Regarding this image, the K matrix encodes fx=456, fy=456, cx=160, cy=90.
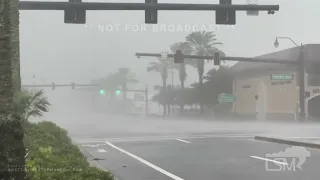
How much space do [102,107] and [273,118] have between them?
102 meters

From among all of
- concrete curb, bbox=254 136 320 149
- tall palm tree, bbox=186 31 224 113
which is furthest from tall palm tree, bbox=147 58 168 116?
concrete curb, bbox=254 136 320 149

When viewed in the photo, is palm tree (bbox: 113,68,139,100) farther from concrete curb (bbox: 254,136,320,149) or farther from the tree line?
concrete curb (bbox: 254,136,320,149)

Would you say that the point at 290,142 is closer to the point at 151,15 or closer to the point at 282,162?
the point at 282,162

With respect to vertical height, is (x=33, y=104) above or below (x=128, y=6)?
below

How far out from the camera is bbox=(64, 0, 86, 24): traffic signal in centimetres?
1944

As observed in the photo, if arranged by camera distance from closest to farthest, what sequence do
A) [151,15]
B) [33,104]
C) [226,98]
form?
[33,104]
[151,15]
[226,98]

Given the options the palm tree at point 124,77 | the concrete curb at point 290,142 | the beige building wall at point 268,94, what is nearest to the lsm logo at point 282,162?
the concrete curb at point 290,142

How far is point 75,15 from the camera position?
19484mm

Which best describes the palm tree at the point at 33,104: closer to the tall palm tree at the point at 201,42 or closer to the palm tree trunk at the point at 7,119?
the palm tree trunk at the point at 7,119

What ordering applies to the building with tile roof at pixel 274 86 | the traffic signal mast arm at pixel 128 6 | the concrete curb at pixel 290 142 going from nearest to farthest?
the concrete curb at pixel 290 142, the traffic signal mast arm at pixel 128 6, the building with tile roof at pixel 274 86

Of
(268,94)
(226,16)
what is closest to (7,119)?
(226,16)

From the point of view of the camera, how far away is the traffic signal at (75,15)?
19438 mm

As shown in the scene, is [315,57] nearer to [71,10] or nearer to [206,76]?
[206,76]

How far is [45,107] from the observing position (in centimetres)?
1748
